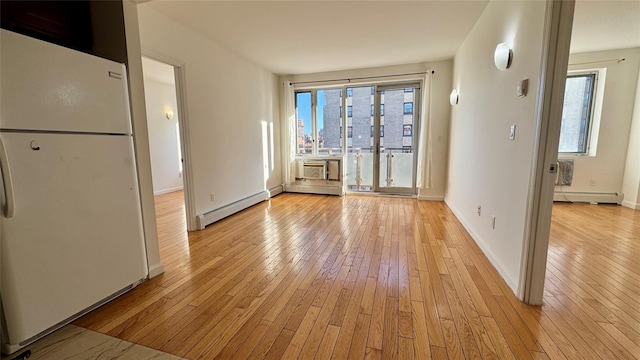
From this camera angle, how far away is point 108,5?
1.72 metres

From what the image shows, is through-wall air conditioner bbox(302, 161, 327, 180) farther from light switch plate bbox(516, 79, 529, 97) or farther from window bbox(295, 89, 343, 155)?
light switch plate bbox(516, 79, 529, 97)

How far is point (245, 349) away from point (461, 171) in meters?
3.36

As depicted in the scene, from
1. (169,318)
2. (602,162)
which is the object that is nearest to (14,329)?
(169,318)

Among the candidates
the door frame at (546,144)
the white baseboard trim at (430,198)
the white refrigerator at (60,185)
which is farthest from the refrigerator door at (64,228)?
the white baseboard trim at (430,198)

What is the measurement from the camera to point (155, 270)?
2156 millimetres

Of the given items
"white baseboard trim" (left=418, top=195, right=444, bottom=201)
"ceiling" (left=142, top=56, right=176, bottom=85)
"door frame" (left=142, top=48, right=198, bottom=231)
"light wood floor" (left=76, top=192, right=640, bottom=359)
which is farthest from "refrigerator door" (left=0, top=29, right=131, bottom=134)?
"white baseboard trim" (left=418, top=195, right=444, bottom=201)

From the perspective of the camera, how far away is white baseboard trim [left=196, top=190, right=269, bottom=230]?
334 centimetres

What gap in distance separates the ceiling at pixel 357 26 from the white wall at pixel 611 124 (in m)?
0.21

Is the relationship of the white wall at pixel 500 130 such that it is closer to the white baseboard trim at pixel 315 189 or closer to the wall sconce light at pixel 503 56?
the wall sconce light at pixel 503 56

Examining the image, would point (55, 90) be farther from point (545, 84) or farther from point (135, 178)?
point (545, 84)

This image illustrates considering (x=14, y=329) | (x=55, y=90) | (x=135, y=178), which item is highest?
(x=55, y=90)

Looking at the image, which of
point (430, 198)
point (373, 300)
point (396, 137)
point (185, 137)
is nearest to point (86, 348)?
point (373, 300)

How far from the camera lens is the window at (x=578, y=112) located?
4.35 metres

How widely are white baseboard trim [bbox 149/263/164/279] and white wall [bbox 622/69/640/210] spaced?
6.40 m
